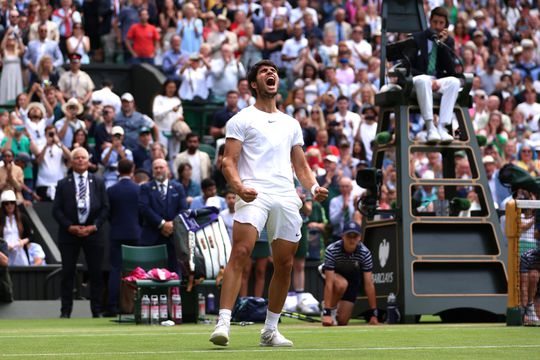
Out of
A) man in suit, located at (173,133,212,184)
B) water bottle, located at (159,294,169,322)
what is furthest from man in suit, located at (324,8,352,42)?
water bottle, located at (159,294,169,322)

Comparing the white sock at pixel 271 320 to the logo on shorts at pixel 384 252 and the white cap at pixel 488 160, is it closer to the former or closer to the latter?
the logo on shorts at pixel 384 252

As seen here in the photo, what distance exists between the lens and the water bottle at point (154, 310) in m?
17.7

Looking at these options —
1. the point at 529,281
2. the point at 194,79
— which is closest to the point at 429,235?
the point at 529,281

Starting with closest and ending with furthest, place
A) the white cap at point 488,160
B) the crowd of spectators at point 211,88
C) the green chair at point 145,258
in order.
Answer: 1. the green chair at point 145,258
2. the crowd of spectators at point 211,88
3. the white cap at point 488,160

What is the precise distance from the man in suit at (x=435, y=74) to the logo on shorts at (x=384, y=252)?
1.47 meters

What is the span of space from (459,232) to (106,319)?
517 cm

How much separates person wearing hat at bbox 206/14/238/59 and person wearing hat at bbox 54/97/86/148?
4.16 metres

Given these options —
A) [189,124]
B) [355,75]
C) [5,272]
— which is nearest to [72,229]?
[5,272]

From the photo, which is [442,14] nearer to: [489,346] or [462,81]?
[462,81]

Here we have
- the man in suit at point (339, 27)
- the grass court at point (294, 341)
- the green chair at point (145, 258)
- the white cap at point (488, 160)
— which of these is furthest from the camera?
the man in suit at point (339, 27)

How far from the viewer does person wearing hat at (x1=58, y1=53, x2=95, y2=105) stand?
2500 centimetres

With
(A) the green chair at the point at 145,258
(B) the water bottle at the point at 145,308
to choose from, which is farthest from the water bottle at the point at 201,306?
(B) the water bottle at the point at 145,308

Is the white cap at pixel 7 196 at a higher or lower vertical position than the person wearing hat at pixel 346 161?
lower

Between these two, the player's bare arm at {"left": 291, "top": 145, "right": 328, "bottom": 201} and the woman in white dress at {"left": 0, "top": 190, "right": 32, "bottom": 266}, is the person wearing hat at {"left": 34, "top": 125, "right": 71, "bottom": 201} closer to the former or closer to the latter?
the woman in white dress at {"left": 0, "top": 190, "right": 32, "bottom": 266}
